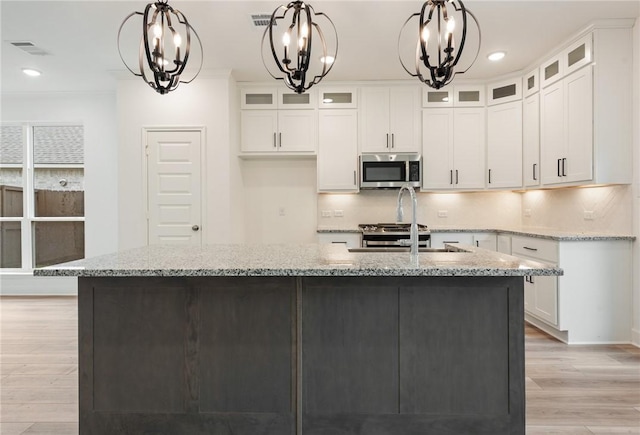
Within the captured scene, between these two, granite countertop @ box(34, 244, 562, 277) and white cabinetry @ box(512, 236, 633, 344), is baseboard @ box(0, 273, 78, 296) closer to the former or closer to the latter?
granite countertop @ box(34, 244, 562, 277)

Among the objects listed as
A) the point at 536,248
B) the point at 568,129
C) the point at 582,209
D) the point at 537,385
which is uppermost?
the point at 568,129

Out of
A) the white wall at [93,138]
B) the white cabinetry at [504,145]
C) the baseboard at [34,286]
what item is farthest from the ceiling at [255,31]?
the baseboard at [34,286]

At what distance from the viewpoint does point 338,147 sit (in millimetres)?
5023

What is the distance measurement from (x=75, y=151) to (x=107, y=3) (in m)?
3.11

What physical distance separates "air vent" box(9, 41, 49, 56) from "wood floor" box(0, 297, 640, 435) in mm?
2816

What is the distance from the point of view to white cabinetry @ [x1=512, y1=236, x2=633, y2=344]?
11.8ft

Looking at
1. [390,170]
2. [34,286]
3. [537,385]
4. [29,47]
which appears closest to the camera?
[537,385]

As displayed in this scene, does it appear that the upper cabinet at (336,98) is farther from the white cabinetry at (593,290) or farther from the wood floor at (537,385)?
the wood floor at (537,385)

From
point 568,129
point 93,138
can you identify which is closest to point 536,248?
point 568,129

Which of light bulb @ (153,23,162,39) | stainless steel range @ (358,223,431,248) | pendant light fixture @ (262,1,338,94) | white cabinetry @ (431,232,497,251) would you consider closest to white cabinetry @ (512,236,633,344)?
white cabinetry @ (431,232,497,251)

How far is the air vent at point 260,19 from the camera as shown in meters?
3.38

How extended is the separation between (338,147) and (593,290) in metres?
2.98

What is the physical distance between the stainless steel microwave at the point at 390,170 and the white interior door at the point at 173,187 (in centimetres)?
195

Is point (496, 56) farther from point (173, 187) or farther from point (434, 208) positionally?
point (173, 187)
